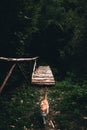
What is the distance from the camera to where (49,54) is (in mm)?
19969

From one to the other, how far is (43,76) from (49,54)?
338 centimetres

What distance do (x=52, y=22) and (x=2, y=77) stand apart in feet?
20.4

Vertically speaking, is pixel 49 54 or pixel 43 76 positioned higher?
pixel 43 76

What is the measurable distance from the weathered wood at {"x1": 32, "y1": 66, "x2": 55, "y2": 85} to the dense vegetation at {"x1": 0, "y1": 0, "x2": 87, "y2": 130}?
0.35 metres

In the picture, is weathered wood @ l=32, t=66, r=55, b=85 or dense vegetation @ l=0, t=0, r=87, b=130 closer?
dense vegetation @ l=0, t=0, r=87, b=130

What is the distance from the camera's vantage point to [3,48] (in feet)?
46.7

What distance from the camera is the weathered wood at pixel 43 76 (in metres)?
16.0

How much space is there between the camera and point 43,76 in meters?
16.8

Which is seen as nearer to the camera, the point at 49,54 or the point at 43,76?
the point at 43,76

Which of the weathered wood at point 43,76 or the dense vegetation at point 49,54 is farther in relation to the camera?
the weathered wood at point 43,76

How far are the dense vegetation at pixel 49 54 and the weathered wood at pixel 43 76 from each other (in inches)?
13.6

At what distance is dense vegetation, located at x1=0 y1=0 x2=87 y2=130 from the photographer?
1229 cm

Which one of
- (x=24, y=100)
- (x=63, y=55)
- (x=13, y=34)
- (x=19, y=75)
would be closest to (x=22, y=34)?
(x=13, y=34)

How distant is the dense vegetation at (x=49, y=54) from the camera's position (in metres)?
12.3
